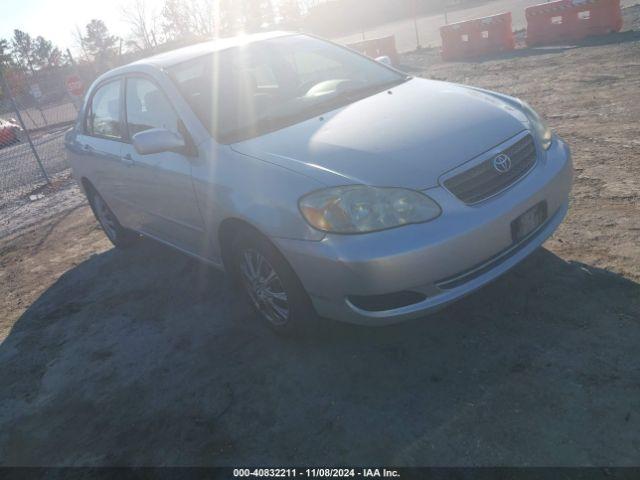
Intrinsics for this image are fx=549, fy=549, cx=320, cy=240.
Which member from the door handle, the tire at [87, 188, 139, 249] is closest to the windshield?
the door handle

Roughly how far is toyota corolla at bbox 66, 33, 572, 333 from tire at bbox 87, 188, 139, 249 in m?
1.43

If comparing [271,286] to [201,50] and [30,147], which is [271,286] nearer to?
[201,50]

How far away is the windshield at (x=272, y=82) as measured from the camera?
3617 mm

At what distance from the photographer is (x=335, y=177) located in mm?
2846

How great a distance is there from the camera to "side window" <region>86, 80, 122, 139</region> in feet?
15.7

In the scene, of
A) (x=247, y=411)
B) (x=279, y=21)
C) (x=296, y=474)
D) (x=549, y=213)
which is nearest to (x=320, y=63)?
(x=549, y=213)

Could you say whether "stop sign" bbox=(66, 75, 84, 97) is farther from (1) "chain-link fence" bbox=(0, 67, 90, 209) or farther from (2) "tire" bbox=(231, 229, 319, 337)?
(2) "tire" bbox=(231, 229, 319, 337)

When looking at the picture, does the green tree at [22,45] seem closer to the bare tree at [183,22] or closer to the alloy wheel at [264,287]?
the bare tree at [183,22]

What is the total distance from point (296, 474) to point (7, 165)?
15652mm

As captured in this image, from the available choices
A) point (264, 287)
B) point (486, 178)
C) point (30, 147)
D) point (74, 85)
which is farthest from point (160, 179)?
point (30, 147)

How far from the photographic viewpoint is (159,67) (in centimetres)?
410

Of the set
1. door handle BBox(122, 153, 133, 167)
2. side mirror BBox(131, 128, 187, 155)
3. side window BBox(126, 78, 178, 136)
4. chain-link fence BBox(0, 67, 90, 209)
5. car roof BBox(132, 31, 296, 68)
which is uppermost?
car roof BBox(132, 31, 296, 68)

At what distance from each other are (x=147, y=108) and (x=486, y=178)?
2.68 meters

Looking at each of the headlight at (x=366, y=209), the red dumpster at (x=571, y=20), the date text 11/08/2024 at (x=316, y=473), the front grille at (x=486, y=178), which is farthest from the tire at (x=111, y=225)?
the red dumpster at (x=571, y=20)
